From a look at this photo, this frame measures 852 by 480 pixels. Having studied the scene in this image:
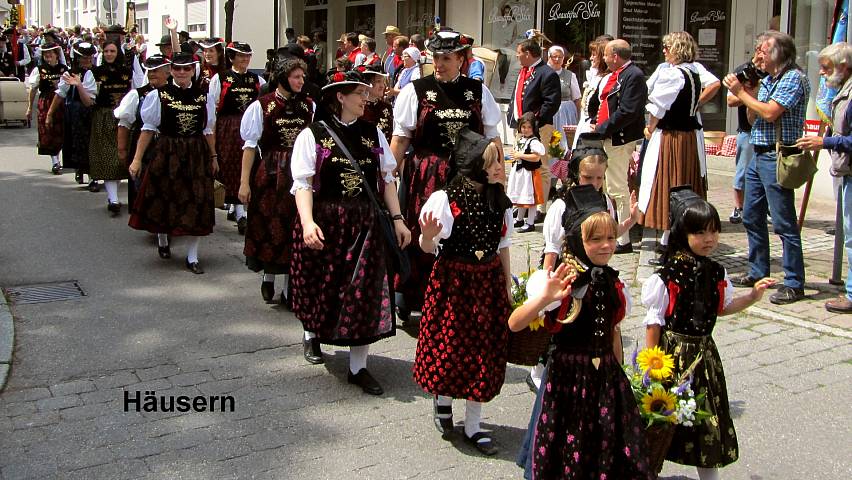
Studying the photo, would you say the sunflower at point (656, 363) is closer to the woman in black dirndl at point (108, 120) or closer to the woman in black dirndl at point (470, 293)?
the woman in black dirndl at point (470, 293)

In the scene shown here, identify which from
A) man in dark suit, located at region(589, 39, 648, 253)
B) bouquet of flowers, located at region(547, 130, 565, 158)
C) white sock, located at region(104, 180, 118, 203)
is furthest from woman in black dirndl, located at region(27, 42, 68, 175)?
man in dark suit, located at region(589, 39, 648, 253)

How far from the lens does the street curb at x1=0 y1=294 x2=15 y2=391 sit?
5.89 meters

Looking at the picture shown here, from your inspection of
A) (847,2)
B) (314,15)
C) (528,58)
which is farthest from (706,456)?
(314,15)

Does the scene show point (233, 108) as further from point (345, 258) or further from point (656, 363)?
point (656, 363)

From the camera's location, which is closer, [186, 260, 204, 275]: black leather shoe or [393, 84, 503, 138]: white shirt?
[393, 84, 503, 138]: white shirt

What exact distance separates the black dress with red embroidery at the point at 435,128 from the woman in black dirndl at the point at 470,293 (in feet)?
5.10

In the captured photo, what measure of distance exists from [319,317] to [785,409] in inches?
107

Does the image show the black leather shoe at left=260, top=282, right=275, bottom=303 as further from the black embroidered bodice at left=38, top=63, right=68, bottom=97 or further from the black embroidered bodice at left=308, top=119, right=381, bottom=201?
the black embroidered bodice at left=38, top=63, right=68, bottom=97

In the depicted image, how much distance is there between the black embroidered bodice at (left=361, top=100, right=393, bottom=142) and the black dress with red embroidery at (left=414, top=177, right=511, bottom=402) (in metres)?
3.84

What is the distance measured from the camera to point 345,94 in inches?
220

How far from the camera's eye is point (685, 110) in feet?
28.0

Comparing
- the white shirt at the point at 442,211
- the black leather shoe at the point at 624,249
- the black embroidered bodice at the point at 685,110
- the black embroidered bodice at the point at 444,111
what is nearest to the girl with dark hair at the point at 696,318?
the white shirt at the point at 442,211

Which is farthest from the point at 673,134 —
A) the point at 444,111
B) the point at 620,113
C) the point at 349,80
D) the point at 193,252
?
the point at 193,252

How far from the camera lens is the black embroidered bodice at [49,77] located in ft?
45.9
